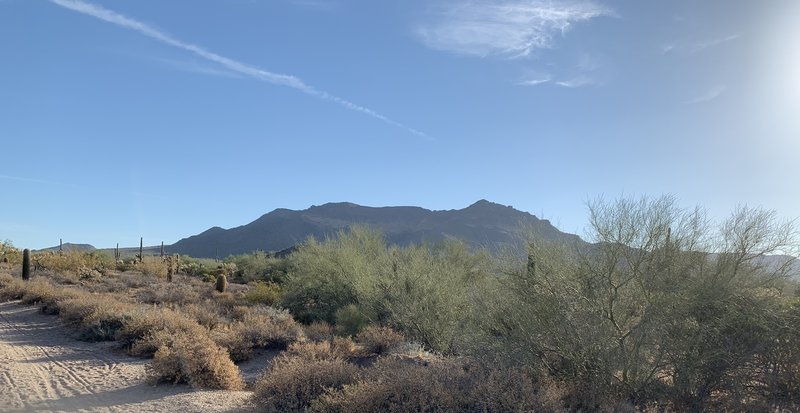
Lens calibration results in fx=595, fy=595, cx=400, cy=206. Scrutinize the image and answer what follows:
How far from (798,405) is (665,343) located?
182 cm

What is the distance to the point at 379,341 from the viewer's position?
14.5 metres

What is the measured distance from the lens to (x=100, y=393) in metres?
10.5

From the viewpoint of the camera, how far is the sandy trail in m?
9.43

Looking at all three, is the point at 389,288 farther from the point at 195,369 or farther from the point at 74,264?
the point at 74,264

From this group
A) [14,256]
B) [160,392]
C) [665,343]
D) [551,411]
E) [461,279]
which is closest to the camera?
[551,411]

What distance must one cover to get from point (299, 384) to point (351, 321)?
1070 centimetres

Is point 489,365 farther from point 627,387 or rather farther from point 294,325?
point 294,325

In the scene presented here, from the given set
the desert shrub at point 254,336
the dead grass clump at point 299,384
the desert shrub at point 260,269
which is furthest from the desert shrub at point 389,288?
the desert shrub at point 260,269

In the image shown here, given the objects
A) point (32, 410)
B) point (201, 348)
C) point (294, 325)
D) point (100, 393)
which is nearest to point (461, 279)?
point (294, 325)

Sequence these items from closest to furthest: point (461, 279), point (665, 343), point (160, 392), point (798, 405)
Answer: point (798, 405), point (665, 343), point (160, 392), point (461, 279)

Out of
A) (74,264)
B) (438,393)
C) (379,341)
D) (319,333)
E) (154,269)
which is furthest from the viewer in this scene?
(154,269)

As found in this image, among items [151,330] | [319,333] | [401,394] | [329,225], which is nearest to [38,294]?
[151,330]

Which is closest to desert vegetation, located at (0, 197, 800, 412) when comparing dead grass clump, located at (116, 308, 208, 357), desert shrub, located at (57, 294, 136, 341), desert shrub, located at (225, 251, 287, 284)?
dead grass clump, located at (116, 308, 208, 357)

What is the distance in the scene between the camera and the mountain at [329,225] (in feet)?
299
